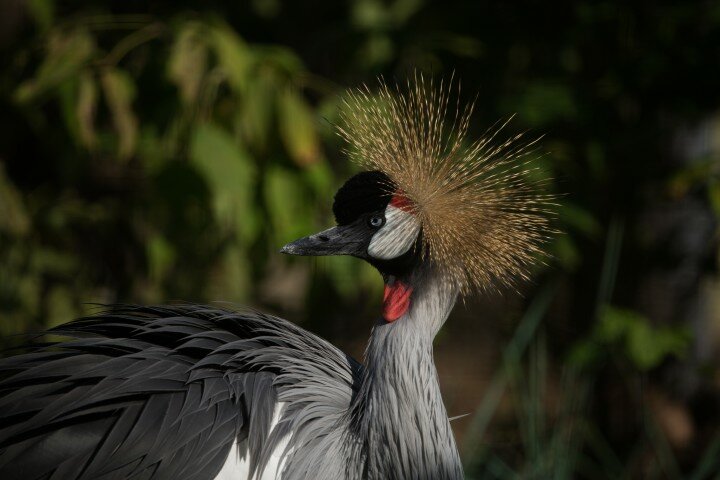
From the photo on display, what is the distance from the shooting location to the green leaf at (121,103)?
2.13 meters

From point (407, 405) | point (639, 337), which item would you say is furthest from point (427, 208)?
point (639, 337)

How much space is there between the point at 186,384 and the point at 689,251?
5.31ft

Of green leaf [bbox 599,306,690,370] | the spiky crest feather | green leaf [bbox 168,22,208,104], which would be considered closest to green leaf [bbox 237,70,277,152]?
green leaf [bbox 168,22,208,104]

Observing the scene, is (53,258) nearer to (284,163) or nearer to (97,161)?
(97,161)

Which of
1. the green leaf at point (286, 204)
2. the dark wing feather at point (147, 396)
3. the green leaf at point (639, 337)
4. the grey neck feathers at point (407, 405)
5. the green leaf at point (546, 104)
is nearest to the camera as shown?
the dark wing feather at point (147, 396)

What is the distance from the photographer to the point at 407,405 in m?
1.47

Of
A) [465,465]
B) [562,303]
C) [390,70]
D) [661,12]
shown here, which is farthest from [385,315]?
[562,303]

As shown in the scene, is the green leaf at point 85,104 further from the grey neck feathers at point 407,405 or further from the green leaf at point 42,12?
the grey neck feathers at point 407,405

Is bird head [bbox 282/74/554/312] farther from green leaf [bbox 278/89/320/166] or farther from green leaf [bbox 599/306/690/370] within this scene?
green leaf [bbox 599/306/690/370]

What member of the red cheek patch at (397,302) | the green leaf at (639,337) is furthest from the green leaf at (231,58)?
the green leaf at (639,337)

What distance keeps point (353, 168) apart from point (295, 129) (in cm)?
36

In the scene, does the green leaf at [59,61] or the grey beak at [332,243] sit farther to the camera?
the green leaf at [59,61]

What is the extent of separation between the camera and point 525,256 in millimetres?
1597

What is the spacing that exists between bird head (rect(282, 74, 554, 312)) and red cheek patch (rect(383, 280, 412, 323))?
0.09 ft
